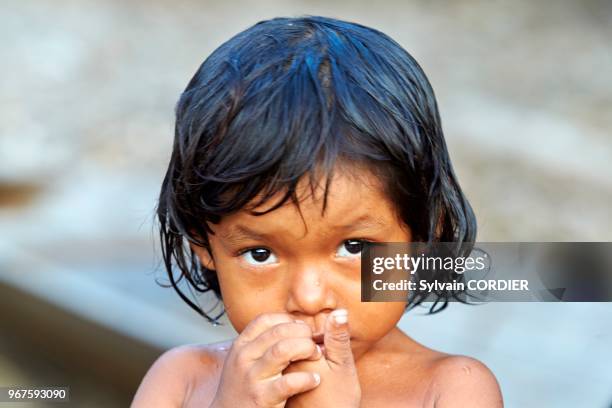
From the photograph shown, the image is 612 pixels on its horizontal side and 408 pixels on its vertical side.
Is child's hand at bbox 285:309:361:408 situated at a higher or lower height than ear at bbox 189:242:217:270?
lower

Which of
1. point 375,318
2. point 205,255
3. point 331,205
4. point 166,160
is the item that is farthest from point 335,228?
point 166,160

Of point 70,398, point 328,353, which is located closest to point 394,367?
point 328,353

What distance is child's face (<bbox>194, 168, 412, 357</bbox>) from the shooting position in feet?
3.58

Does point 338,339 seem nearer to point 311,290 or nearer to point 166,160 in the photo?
point 311,290

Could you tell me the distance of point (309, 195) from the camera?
108cm

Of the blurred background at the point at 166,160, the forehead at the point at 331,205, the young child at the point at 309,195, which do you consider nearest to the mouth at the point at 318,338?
the young child at the point at 309,195

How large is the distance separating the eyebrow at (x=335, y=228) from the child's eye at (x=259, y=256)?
0.06 ft

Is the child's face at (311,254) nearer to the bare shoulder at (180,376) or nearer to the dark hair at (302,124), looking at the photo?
the dark hair at (302,124)

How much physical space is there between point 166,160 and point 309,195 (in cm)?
144

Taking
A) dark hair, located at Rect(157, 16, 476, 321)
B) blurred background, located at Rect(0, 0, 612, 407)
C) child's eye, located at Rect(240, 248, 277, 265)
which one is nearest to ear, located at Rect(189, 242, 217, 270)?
dark hair, located at Rect(157, 16, 476, 321)

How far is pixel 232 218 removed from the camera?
1.14 m

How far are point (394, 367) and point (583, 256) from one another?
2.25ft

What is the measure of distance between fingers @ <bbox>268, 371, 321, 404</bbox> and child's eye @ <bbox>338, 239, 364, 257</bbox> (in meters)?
0.13

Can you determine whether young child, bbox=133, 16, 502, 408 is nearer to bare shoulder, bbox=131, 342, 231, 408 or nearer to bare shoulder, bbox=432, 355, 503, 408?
bare shoulder, bbox=432, 355, 503, 408
